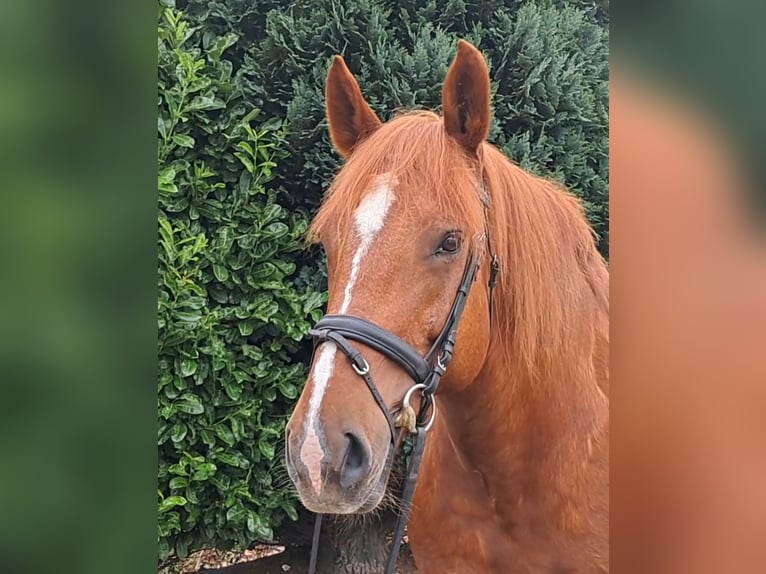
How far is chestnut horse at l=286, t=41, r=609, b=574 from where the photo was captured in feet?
3.62

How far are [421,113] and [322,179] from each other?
0.32 metres

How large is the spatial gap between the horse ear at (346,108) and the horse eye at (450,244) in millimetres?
382

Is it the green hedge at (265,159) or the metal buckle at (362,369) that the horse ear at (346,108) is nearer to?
the green hedge at (265,159)

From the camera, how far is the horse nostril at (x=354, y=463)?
3.50 ft

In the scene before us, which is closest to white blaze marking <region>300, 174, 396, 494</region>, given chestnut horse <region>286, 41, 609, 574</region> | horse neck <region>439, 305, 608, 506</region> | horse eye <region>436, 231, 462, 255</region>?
chestnut horse <region>286, 41, 609, 574</region>

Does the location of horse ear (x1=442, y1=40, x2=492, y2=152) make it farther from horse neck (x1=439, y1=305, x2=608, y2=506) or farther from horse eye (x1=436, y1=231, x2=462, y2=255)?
horse neck (x1=439, y1=305, x2=608, y2=506)

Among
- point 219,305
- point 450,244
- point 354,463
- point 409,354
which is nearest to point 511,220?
point 450,244

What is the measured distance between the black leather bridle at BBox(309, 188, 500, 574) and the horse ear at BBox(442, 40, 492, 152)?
131mm
